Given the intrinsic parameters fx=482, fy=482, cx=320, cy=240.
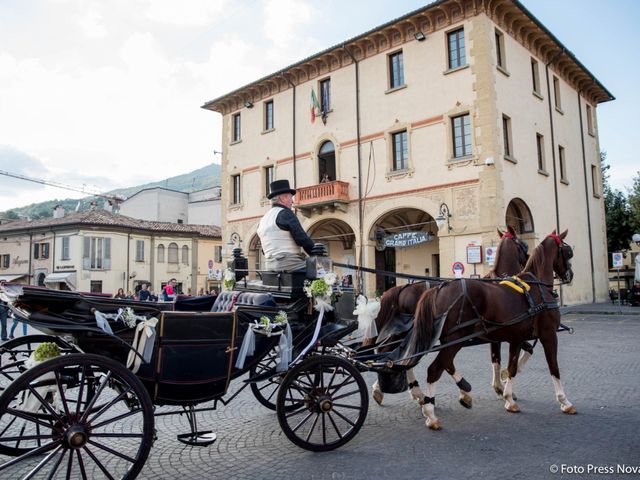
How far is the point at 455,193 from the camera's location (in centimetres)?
1731

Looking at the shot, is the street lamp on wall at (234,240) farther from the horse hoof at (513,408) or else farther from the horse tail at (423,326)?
the horse hoof at (513,408)

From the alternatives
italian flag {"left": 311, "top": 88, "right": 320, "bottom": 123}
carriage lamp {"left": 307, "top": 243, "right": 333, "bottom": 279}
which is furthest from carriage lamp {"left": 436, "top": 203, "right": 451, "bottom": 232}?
carriage lamp {"left": 307, "top": 243, "right": 333, "bottom": 279}

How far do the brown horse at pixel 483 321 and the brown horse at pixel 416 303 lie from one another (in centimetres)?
39

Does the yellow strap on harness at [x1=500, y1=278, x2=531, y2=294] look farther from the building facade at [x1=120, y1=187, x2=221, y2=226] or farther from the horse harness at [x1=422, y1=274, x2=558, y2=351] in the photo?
the building facade at [x1=120, y1=187, x2=221, y2=226]

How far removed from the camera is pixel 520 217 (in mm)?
18953

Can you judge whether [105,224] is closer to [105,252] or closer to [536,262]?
[105,252]

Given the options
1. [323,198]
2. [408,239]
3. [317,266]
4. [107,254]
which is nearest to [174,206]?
[107,254]

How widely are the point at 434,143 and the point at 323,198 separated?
513cm

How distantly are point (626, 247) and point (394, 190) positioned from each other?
18.3 meters

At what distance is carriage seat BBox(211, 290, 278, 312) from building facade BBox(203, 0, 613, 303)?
502 inches

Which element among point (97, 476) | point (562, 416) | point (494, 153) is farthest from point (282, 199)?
point (494, 153)

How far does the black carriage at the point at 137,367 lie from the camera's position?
3.21 meters

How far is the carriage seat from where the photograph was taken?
4438 millimetres

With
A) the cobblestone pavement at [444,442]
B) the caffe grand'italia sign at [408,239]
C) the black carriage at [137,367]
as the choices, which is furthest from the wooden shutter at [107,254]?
the black carriage at [137,367]
